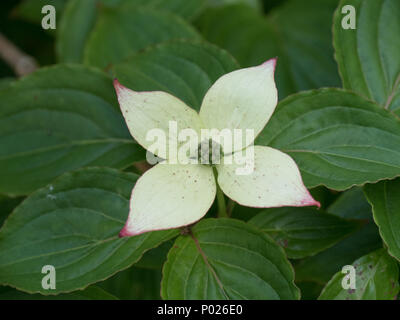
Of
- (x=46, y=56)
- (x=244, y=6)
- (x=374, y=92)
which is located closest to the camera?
(x=374, y=92)

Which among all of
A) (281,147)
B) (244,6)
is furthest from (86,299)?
(244,6)

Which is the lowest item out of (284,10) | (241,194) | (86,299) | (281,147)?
(86,299)

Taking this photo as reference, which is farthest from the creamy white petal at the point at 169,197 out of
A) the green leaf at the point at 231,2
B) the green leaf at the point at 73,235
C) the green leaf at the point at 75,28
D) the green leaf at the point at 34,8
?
the green leaf at the point at 34,8

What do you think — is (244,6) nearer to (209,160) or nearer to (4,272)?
(209,160)

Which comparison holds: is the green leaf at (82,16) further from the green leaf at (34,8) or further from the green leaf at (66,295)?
the green leaf at (66,295)

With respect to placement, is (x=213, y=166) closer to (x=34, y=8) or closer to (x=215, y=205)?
(x=215, y=205)

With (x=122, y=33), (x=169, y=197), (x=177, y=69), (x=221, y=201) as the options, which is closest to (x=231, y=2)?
(x=122, y=33)

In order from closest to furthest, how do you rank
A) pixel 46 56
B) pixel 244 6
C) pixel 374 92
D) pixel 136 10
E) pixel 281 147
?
pixel 281 147 < pixel 374 92 < pixel 136 10 < pixel 244 6 < pixel 46 56
